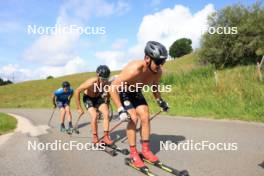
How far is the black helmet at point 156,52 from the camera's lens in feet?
16.0

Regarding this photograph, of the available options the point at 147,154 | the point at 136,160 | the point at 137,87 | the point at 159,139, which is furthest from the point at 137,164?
the point at 159,139

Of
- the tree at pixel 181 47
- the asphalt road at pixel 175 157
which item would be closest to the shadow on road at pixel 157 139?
the asphalt road at pixel 175 157

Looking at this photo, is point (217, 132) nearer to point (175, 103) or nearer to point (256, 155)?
point (256, 155)

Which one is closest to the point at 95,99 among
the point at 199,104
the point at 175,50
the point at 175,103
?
the point at 199,104

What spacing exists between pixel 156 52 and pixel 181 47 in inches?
4511

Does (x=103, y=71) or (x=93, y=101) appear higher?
(x=103, y=71)

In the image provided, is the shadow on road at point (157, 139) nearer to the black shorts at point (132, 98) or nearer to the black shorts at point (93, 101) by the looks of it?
the black shorts at point (93, 101)

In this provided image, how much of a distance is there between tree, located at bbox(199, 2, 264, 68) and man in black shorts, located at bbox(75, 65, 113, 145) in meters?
36.0

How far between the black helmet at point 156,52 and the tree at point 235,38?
38.1m

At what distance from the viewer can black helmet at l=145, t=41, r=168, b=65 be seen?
489cm

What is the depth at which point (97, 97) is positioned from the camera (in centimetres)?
809

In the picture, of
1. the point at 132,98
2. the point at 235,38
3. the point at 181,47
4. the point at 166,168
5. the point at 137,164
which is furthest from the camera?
the point at 181,47

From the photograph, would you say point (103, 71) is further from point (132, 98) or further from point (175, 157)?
point (175, 157)

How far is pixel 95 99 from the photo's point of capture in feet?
26.5
